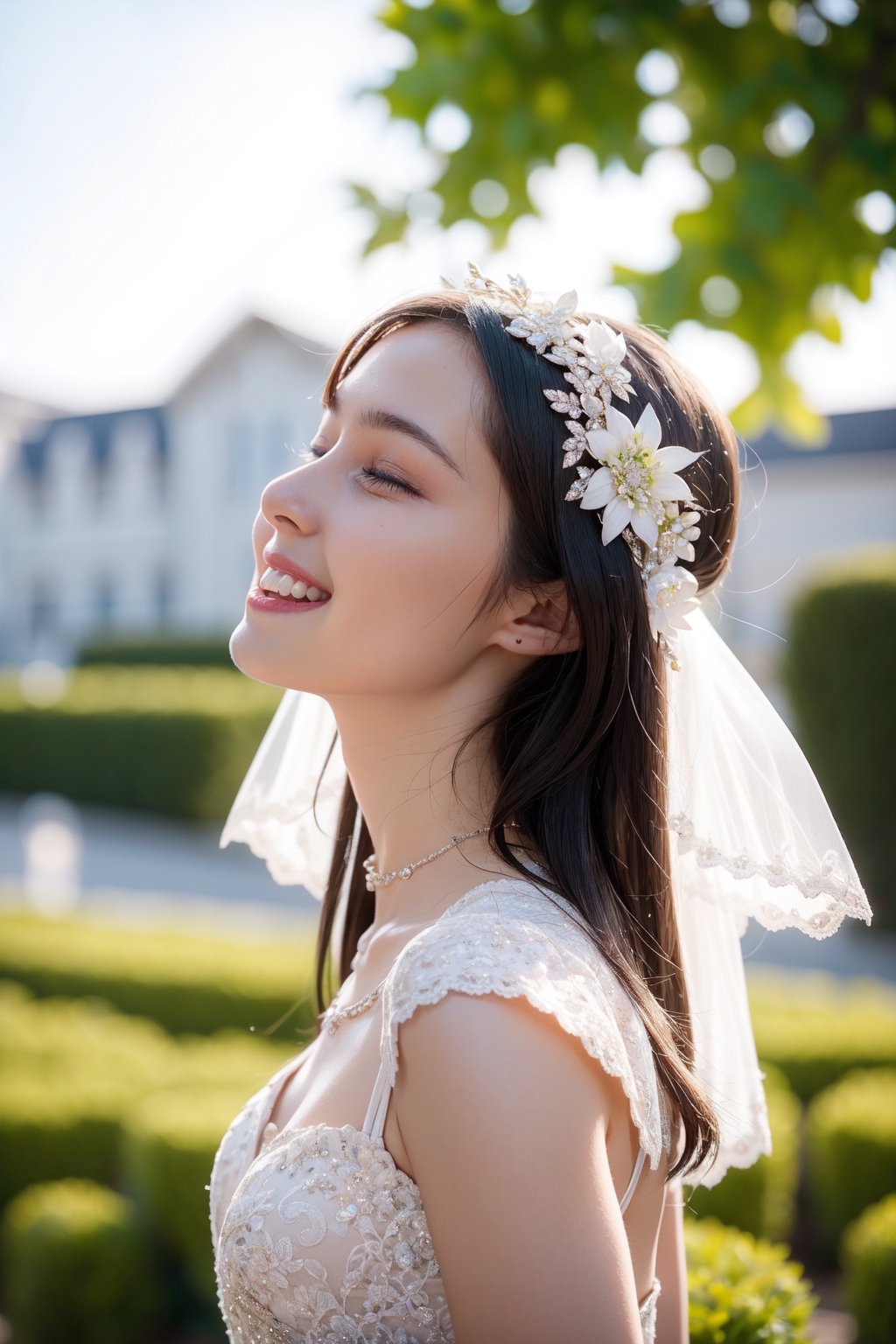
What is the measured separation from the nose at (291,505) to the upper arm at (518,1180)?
0.79 metres

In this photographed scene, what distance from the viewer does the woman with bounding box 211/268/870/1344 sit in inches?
57.4

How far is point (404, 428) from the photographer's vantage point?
1.81 metres

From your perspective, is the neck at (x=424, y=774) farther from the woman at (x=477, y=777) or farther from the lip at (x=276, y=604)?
the lip at (x=276, y=604)

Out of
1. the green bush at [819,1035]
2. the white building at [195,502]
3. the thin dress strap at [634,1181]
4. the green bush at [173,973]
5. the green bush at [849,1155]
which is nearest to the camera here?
the thin dress strap at [634,1181]

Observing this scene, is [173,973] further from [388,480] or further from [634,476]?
[634,476]

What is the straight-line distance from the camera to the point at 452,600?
1.81 metres

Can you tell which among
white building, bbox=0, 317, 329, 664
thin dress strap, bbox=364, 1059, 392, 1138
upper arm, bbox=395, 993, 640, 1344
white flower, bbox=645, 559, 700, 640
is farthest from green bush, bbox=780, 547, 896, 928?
white building, bbox=0, 317, 329, 664

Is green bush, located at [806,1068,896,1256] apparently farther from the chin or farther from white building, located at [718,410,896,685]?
white building, located at [718,410,896,685]

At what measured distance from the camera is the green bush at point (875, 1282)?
117 inches

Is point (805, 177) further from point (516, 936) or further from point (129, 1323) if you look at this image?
point (129, 1323)

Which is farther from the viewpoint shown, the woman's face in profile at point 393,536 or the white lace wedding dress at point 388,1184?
the woman's face in profile at point 393,536

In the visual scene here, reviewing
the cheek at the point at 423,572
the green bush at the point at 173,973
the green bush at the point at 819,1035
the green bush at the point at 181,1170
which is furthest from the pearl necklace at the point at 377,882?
the green bush at the point at 173,973

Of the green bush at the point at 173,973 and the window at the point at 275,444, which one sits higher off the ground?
the window at the point at 275,444

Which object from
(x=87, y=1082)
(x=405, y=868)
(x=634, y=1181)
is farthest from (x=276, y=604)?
(x=87, y=1082)
